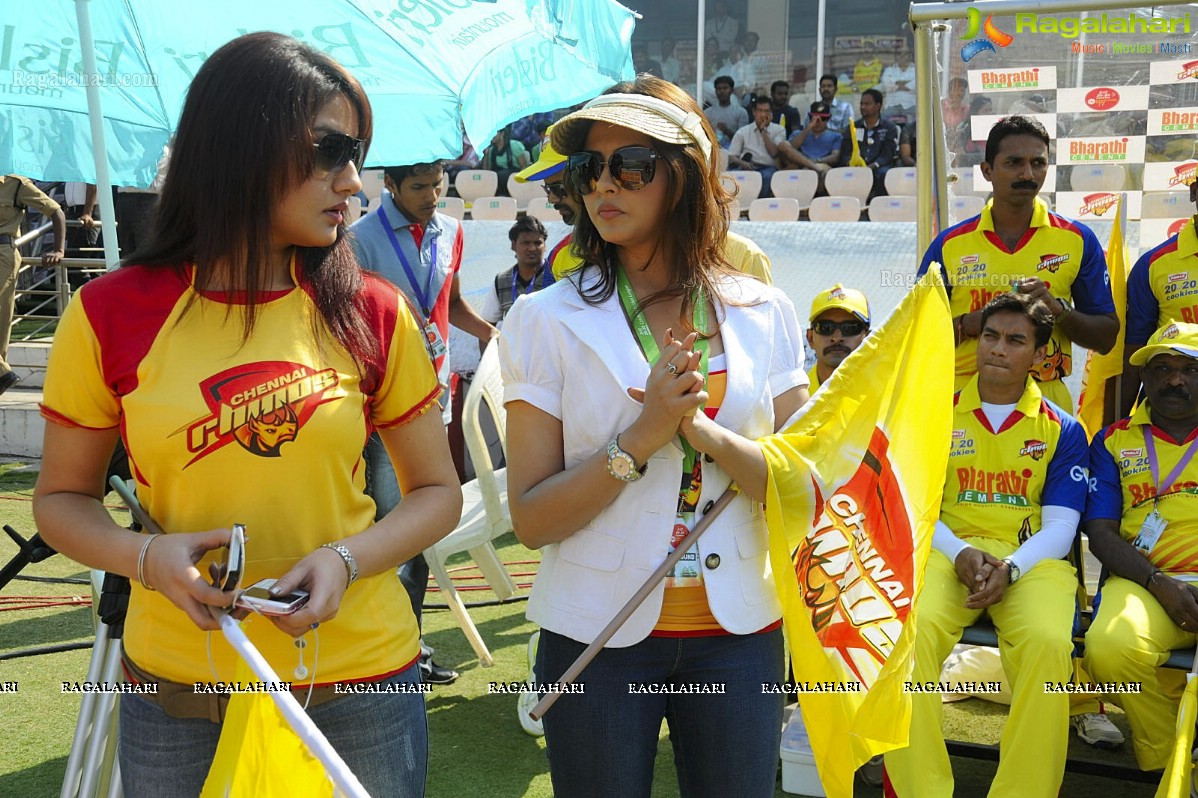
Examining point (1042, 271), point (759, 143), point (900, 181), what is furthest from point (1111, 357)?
point (759, 143)

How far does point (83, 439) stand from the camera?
5.88ft

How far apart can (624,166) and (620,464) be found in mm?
535

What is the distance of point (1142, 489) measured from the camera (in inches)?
146

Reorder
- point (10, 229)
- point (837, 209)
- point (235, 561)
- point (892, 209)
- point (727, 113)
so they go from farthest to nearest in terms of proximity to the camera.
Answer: point (727, 113), point (837, 209), point (892, 209), point (10, 229), point (235, 561)

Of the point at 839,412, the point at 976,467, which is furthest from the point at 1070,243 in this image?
the point at 839,412

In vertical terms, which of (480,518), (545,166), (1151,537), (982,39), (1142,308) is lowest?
(480,518)

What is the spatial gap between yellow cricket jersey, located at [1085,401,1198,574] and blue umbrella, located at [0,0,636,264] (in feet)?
8.52

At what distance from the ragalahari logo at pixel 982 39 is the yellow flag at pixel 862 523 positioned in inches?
87.9

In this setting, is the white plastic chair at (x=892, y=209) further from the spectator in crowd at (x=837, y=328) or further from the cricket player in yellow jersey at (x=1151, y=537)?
the cricket player in yellow jersey at (x=1151, y=537)

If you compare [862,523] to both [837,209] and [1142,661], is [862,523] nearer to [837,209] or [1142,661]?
[1142,661]

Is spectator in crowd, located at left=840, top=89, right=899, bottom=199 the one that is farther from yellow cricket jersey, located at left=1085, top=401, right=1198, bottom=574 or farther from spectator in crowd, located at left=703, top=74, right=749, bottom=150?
yellow cricket jersey, located at left=1085, top=401, right=1198, bottom=574

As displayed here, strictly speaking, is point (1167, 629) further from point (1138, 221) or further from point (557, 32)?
point (557, 32)

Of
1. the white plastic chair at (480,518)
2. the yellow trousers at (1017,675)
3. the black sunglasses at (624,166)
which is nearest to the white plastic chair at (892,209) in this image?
the white plastic chair at (480,518)

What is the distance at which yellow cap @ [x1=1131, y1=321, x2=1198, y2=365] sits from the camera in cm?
366
